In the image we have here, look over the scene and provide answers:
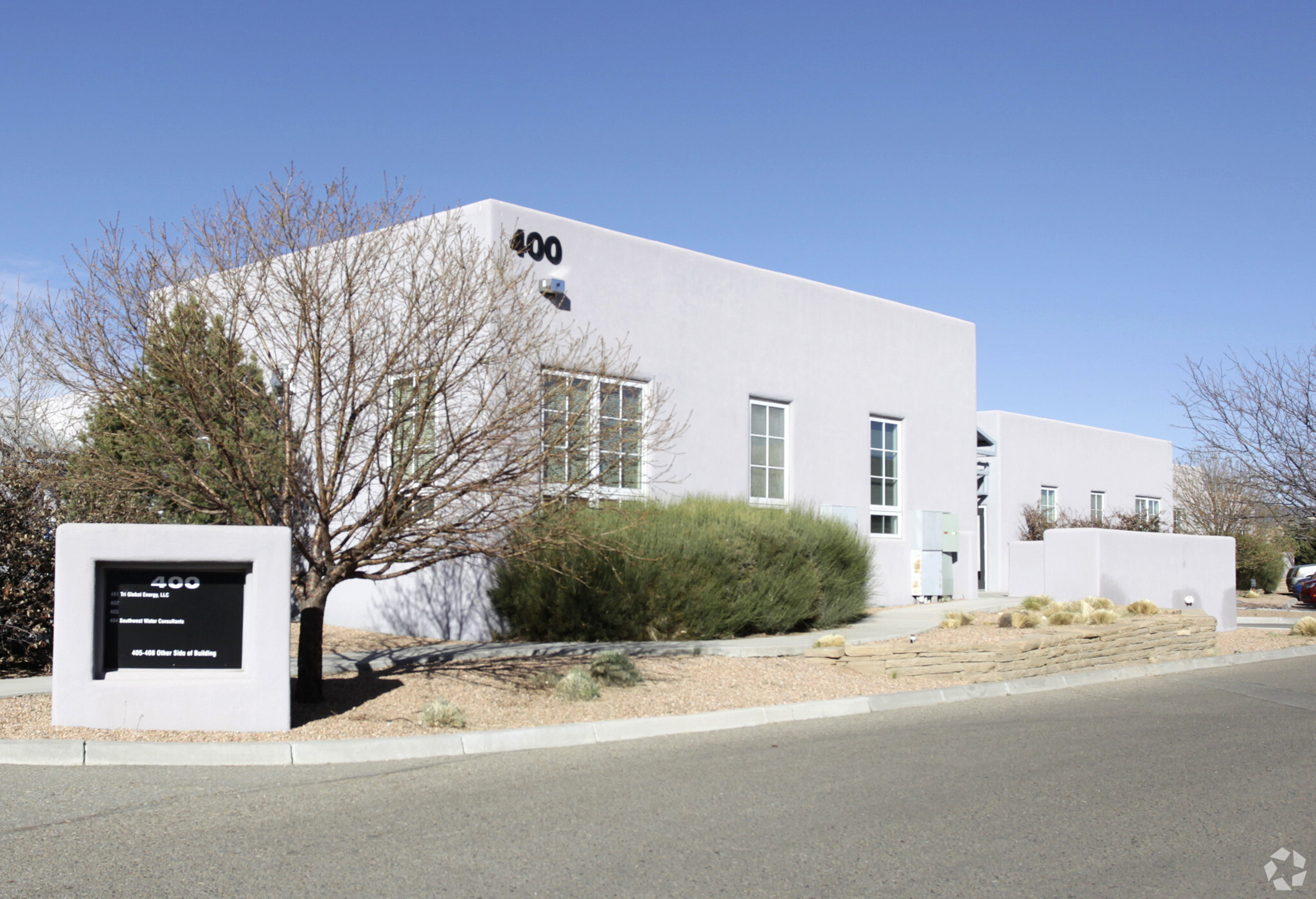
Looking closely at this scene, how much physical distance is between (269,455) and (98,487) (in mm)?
1547

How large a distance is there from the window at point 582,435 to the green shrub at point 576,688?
68.6 inches

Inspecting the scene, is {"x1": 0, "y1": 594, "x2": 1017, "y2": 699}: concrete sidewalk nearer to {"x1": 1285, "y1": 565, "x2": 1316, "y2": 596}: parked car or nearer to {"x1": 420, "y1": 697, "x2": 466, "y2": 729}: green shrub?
{"x1": 420, "y1": 697, "x2": 466, "y2": 729}: green shrub

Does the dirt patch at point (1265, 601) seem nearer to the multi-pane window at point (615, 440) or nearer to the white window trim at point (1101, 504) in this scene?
the white window trim at point (1101, 504)

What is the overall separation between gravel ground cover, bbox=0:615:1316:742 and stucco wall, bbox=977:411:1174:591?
16098 mm

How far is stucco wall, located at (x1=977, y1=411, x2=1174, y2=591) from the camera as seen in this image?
28.7m

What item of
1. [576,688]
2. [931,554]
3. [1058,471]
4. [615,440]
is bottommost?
[576,688]

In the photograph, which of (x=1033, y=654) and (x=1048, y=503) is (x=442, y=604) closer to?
(x=1033, y=654)

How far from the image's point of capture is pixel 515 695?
33.3 feet

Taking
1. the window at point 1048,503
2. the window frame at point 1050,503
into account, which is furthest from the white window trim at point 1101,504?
the window at point 1048,503

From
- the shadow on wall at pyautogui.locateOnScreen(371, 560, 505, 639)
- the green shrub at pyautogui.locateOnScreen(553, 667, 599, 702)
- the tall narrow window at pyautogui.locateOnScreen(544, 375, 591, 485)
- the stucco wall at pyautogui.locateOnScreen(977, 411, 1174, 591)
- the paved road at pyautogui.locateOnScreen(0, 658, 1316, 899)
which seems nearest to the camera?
the paved road at pyautogui.locateOnScreen(0, 658, 1316, 899)

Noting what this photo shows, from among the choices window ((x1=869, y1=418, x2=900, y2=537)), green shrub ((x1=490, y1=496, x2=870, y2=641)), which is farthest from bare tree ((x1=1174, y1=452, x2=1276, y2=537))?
green shrub ((x1=490, y1=496, x2=870, y2=641))

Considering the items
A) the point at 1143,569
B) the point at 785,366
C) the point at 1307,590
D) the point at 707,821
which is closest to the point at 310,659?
the point at 707,821

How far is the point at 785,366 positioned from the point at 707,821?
13.7m

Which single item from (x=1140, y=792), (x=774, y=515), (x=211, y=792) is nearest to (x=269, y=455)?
(x=211, y=792)
